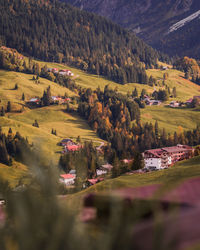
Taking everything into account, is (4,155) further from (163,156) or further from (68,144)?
(163,156)

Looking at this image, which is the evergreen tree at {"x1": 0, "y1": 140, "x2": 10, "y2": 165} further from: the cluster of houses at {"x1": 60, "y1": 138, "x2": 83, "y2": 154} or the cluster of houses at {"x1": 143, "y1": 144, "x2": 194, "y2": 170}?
the cluster of houses at {"x1": 143, "y1": 144, "x2": 194, "y2": 170}

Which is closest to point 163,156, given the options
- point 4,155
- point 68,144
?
point 68,144

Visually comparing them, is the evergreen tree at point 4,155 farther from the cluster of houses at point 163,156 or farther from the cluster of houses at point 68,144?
the cluster of houses at point 163,156

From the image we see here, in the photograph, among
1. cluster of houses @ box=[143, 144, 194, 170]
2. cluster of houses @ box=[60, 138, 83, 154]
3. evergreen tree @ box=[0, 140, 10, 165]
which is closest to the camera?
cluster of houses @ box=[143, 144, 194, 170]

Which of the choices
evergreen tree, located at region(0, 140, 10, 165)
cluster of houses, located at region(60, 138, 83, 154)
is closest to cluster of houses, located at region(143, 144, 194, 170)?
cluster of houses, located at region(60, 138, 83, 154)

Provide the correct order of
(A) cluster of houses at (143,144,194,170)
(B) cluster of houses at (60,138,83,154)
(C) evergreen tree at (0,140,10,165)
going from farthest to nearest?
1. (B) cluster of houses at (60,138,83,154)
2. (C) evergreen tree at (0,140,10,165)
3. (A) cluster of houses at (143,144,194,170)

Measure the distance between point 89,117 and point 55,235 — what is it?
638 ft

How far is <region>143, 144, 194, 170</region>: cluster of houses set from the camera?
105 metres

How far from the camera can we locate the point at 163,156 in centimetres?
11150

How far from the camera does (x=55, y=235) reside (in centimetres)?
402

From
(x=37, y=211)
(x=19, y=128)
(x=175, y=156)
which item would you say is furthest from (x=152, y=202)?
(x=19, y=128)

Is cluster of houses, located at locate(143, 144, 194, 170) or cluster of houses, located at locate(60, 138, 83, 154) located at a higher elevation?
cluster of houses, located at locate(143, 144, 194, 170)

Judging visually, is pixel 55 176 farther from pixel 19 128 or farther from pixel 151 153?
pixel 19 128

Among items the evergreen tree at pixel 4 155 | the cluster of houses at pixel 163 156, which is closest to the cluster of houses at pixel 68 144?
the evergreen tree at pixel 4 155
